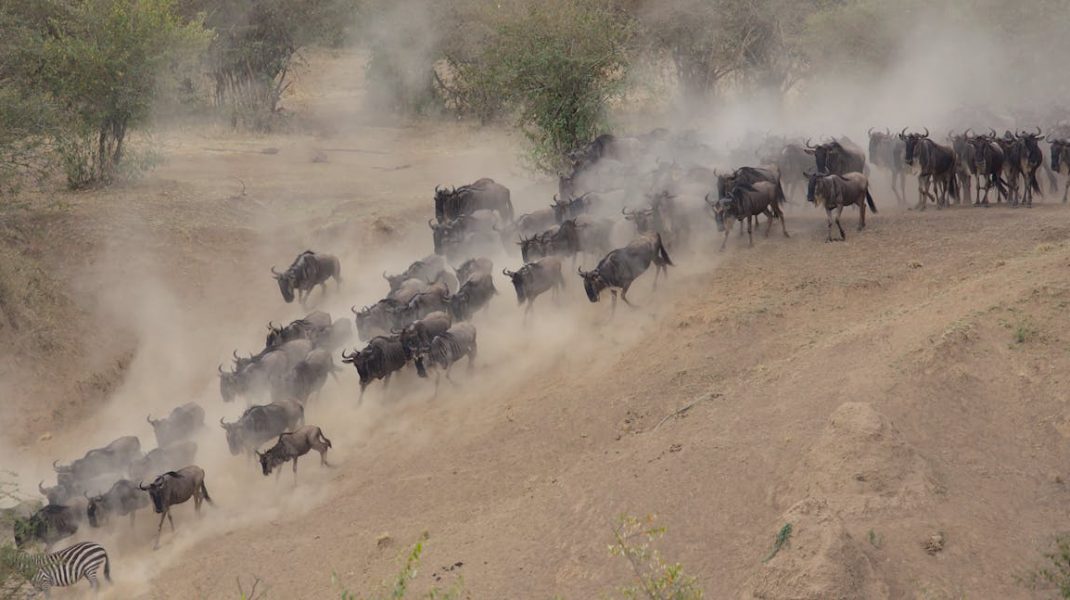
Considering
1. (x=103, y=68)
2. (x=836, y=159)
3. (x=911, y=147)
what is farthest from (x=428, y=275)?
(x=103, y=68)

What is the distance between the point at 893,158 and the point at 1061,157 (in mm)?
3543

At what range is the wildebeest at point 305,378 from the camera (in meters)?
19.5

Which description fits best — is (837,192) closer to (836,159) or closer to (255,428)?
(836,159)

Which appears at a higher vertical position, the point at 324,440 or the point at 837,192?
the point at 837,192

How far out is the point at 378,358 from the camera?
19.4 metres

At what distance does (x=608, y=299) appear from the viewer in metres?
21.4

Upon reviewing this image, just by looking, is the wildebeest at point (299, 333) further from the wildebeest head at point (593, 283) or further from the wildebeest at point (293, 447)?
the wildebeest head at point (593, 283)

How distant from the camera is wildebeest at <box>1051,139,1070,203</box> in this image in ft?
76.7

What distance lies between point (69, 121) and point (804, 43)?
26.6 meters

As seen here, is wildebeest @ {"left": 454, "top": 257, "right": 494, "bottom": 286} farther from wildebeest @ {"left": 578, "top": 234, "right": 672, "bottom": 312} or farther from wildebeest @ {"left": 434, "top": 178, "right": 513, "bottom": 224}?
wildebeest @ {"left": 434, "top": 178, "right": 513, "bottom": 224}

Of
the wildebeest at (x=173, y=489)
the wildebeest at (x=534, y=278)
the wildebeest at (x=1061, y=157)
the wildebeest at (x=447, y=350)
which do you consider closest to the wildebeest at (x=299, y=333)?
the wildebeest at (x=447, y=350)

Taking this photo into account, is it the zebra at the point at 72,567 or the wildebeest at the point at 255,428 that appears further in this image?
the wildebeest at the point at 255,428

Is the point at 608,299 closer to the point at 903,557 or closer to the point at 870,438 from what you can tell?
the point at 870,438

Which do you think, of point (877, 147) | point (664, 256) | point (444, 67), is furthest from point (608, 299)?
point (444, 67)
